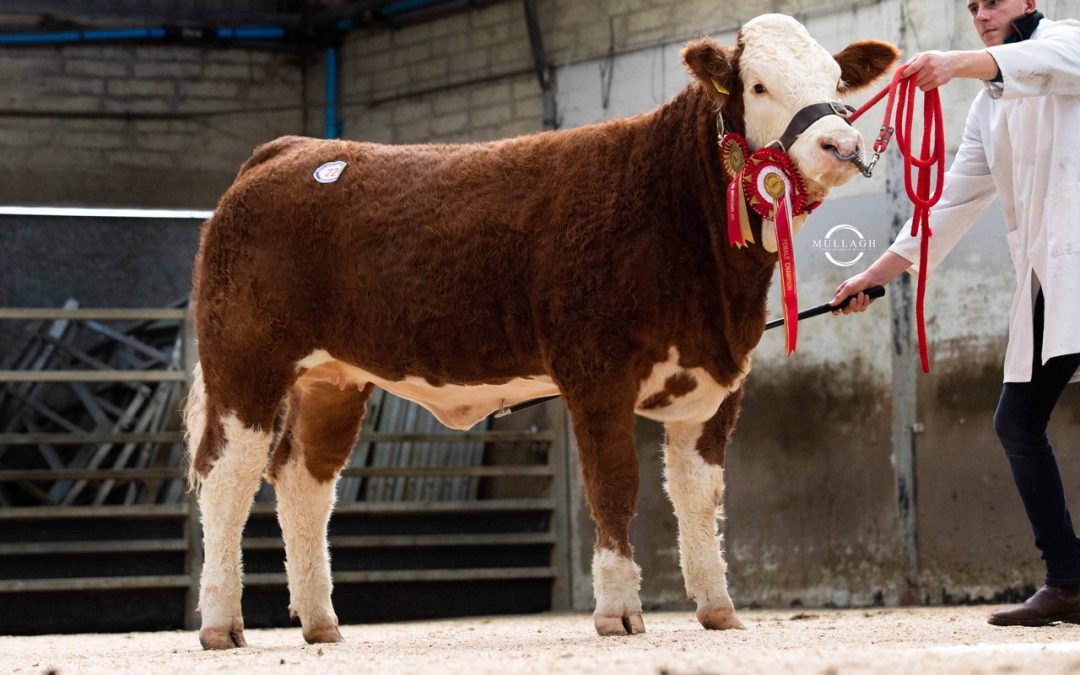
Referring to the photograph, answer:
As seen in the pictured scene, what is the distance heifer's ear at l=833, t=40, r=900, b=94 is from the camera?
4.66 m

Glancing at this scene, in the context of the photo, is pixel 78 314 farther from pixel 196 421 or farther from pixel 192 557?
pixel 196 421

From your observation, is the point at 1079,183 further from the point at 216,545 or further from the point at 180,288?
the point at 180,288

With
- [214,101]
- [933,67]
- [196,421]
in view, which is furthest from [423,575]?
[933,67]

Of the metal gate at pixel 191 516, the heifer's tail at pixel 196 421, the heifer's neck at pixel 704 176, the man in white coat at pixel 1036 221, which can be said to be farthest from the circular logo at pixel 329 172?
the metal gate at pixel 191 516

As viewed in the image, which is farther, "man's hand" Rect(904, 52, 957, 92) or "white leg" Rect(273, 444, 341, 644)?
"white leg" Rect(273, 444, 341, 644)

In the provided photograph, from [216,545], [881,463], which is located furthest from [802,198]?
[881,463]

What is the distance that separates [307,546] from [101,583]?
3282mm

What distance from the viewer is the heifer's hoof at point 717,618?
463cm

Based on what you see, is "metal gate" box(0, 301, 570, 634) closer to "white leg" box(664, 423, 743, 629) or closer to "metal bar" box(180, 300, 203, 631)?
"metal bar" box(180, 300, 203, 631)

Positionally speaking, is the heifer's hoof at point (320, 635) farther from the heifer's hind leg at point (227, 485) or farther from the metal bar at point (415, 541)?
the metal bar at point (415, 541)

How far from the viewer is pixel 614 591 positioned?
167 inches

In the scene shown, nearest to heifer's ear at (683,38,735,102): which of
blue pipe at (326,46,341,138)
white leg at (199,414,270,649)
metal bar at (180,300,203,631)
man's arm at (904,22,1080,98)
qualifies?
man's arm at (904,22,1080,98)

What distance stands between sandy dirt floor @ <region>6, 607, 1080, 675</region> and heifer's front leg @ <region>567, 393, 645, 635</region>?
106 millimetres

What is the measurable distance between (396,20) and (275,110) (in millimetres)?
1182
